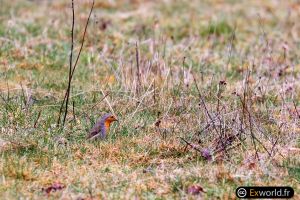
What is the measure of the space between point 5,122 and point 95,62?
2576 mm

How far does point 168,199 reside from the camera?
14.9 feet

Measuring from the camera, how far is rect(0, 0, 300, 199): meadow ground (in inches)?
186

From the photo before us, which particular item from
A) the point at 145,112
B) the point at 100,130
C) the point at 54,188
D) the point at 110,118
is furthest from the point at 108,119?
the point at 54,188

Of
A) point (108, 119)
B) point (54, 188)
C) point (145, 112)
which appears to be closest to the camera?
point (54, 188)

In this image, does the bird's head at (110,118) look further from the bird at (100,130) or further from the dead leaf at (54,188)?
the dead leaf at (54,188)

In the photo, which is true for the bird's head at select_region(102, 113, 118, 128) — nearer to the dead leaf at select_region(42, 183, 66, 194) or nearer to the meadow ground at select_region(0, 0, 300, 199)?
the meadow ground at select_region(0, 0, 300, 199)

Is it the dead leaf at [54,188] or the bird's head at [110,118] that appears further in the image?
the bird's head at [110,118]

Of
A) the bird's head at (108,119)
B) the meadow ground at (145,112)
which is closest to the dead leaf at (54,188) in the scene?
the meadow ground at (145,112)

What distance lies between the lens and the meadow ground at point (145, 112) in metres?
4.73

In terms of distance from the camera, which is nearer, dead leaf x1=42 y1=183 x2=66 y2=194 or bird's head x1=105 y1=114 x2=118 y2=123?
dead leaf x1=42 y1=183 x2=66 y2=194

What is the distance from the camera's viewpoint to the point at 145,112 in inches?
243

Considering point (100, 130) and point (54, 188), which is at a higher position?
point (100, 130)

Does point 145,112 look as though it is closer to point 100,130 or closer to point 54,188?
point 100,130

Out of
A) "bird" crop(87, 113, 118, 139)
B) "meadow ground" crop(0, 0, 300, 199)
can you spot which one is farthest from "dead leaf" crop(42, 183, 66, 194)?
"bird" crop(87, 113, 118, 139)
